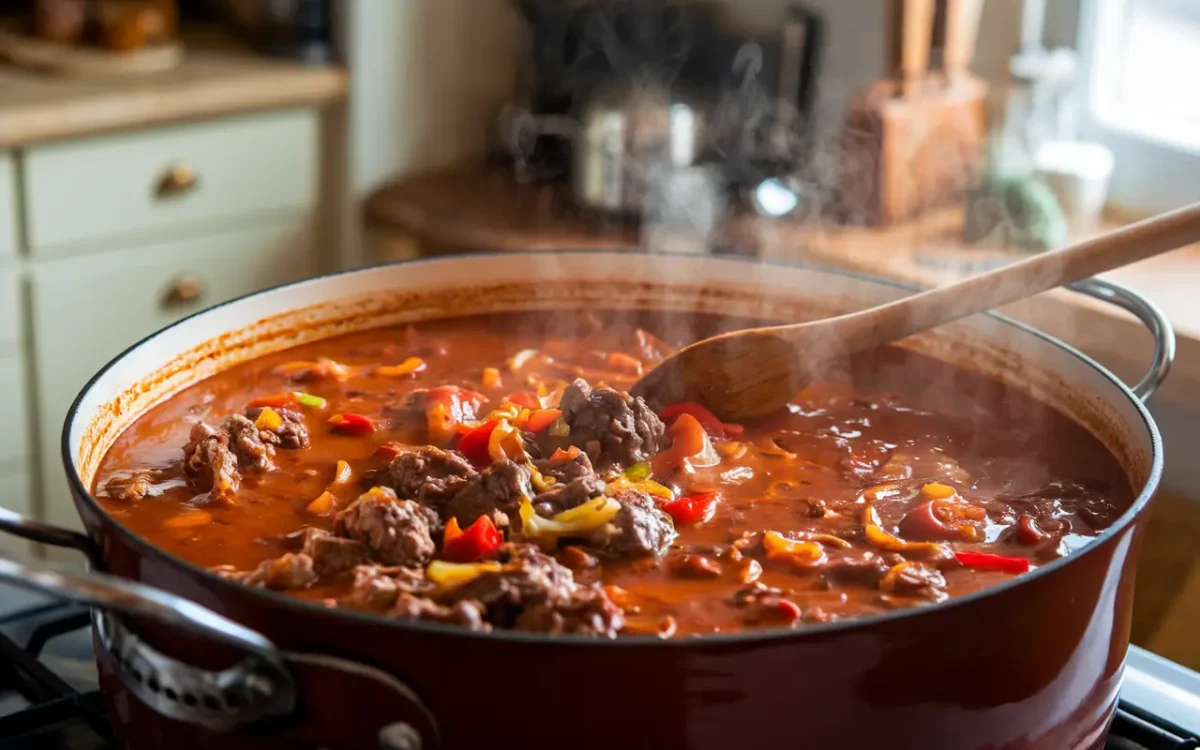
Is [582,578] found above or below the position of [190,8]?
below

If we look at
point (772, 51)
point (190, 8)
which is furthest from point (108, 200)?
point (772, 51)

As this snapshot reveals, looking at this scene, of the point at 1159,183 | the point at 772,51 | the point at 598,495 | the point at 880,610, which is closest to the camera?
the point at 880,610

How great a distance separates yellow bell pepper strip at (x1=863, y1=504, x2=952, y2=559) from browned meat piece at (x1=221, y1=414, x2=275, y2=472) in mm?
671

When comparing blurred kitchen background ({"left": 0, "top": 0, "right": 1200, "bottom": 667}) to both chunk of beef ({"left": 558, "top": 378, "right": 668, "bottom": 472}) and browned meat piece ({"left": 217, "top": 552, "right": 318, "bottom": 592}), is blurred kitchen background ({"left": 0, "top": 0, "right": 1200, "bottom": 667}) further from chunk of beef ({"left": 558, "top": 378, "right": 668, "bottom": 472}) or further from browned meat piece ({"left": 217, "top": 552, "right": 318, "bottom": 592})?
browned meat piece ({"left": 217, "top": 552, "right": 318, "bottom": 592})

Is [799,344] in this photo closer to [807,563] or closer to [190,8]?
[807,563]

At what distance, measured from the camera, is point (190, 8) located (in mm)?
4180

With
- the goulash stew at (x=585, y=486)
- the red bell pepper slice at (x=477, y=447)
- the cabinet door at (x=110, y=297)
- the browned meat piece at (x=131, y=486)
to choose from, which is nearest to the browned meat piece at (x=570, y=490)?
the goulash stew at (x=585, y=486)

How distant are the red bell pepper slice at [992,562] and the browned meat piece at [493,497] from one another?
44cm

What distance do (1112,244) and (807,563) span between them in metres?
0.53


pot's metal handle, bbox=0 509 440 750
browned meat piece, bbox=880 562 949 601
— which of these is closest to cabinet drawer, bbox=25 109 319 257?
pot's metal handle, bbox=0 509 440 750

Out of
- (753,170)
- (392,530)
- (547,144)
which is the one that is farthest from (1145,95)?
(392,530)

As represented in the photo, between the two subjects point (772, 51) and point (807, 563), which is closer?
point (807, 563)

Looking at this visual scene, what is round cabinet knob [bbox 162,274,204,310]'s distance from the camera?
3438 millimetres

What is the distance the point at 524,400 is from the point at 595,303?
1.04ft
